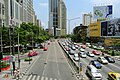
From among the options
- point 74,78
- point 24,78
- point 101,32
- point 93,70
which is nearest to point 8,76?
point 24,78

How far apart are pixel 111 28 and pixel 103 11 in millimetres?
13296

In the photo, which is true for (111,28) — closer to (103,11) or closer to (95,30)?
(103,11)

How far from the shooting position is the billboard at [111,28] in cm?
11762

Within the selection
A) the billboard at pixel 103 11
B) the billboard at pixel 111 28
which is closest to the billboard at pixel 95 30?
the billboard at pixel 111 28

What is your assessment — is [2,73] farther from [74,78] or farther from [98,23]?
[98,23]

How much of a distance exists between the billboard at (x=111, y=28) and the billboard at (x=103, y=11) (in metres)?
3.98

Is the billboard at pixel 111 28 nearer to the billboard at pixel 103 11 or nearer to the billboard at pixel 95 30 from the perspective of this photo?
the billboard at pixel 103 11

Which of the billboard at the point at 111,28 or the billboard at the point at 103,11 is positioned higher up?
the billboard at the point at 103,11

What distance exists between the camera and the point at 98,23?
15388cm

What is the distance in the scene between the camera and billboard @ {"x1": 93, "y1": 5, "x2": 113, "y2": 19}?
133 m

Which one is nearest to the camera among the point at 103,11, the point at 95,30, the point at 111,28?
the point at 111,28

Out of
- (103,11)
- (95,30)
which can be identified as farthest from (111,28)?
(95,30)

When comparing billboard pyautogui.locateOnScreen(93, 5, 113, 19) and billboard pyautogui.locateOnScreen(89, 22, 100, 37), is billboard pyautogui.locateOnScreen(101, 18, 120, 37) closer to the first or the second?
billboard pyautogui.locateOnScreen(93, 5, 113, 19)

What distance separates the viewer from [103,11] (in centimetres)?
13550
